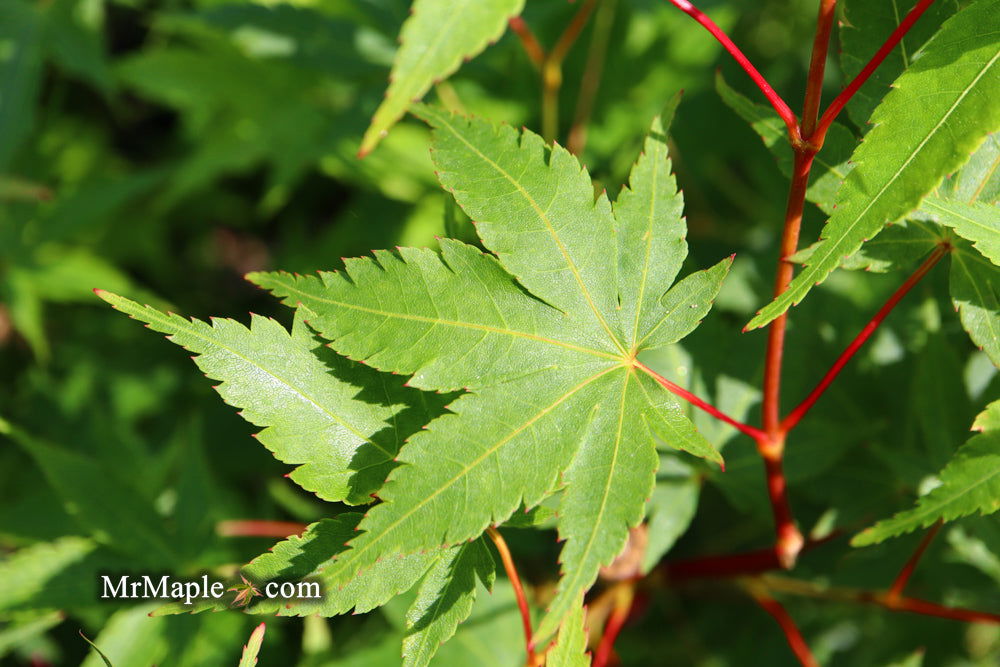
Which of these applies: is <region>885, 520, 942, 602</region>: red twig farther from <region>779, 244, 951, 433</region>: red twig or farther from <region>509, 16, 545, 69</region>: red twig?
<region>509, 16, 545, 69</region>: red twig

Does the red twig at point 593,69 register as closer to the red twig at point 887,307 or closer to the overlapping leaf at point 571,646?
the red twig at point 887,307

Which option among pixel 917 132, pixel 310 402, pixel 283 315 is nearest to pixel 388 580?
pixel 310 402

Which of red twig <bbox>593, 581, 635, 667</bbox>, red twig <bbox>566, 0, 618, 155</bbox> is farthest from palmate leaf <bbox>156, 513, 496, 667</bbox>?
red twig <bbox>566, 0, 618, 155</bbox>

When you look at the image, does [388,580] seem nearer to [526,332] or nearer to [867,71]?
[526,332]

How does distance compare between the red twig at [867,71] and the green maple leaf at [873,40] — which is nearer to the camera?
the red twig at [867,71]

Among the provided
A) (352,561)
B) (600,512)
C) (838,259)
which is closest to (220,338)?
(352,561)

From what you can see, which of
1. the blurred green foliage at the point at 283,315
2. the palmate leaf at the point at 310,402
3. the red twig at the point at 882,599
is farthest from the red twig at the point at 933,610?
the palmate leaf at the point at 310,402

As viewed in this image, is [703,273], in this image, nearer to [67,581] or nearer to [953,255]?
[953,255]
